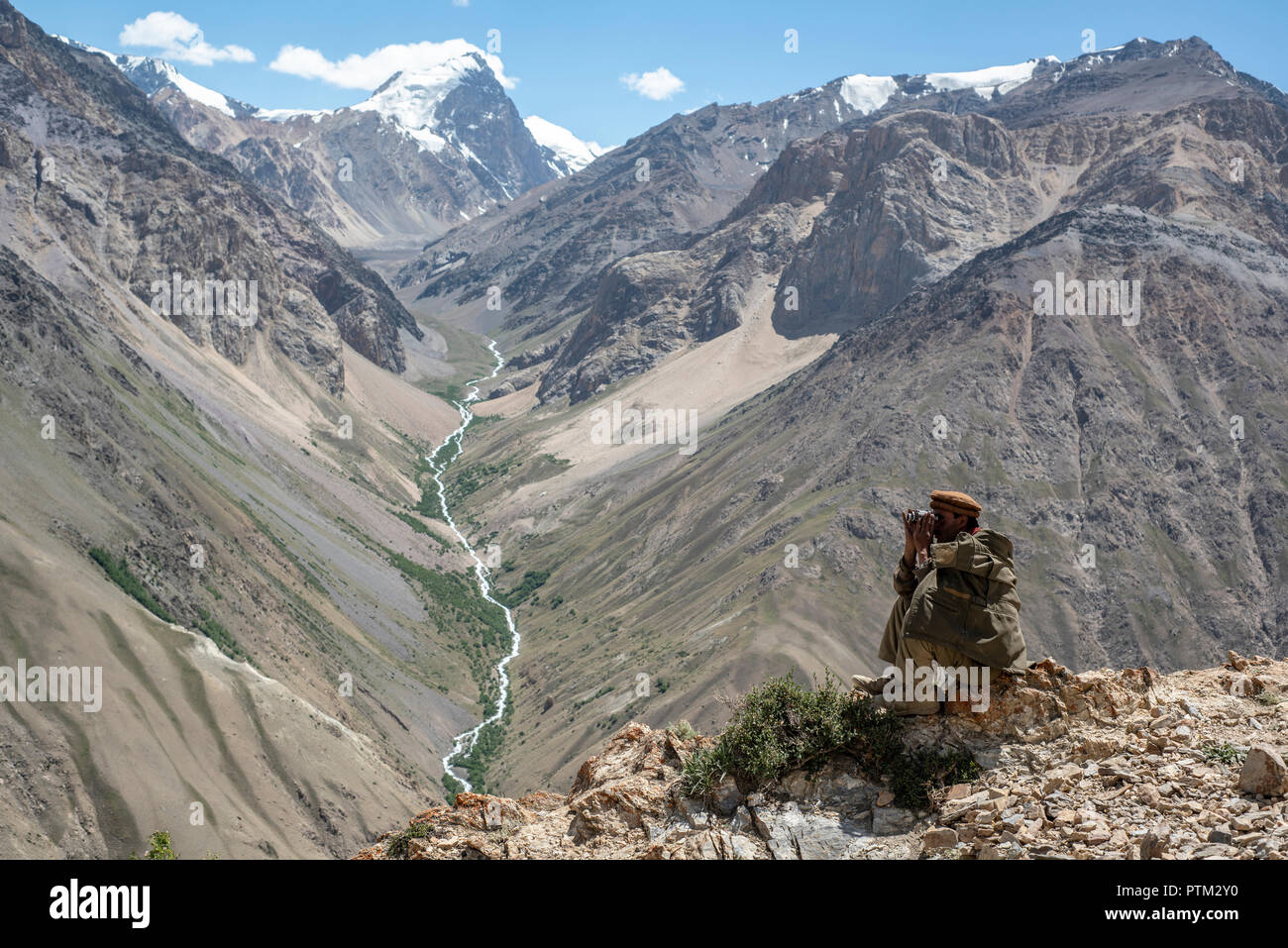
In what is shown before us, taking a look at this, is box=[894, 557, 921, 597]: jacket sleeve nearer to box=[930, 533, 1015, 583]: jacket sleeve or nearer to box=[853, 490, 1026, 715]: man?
box=[853, 490, 1026, 715]: man

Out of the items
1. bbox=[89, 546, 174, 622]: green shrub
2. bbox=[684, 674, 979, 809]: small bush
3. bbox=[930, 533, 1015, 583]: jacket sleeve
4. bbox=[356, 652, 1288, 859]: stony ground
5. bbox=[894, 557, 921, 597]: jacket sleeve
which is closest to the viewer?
bbox=[356, 652, 1288, 859]: stony ground

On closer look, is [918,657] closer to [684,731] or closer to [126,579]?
[684,731]

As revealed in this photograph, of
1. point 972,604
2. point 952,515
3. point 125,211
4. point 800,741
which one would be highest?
point 125,211

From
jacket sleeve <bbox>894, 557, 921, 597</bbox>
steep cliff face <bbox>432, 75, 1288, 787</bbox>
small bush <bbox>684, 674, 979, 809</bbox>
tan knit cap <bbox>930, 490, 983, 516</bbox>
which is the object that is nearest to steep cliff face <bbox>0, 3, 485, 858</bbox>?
steep cliff face <bbox>432, 75, 1288, 787</bbox>

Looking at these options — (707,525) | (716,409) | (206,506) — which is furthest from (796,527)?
(716,409)

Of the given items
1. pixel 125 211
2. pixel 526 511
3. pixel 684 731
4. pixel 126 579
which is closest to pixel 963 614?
pixel 684 731

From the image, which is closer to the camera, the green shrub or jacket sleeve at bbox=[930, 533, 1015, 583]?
jacket sleeve at bbox=[930, 533, 1015, 583]

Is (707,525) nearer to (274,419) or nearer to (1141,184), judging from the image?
(274,419)
